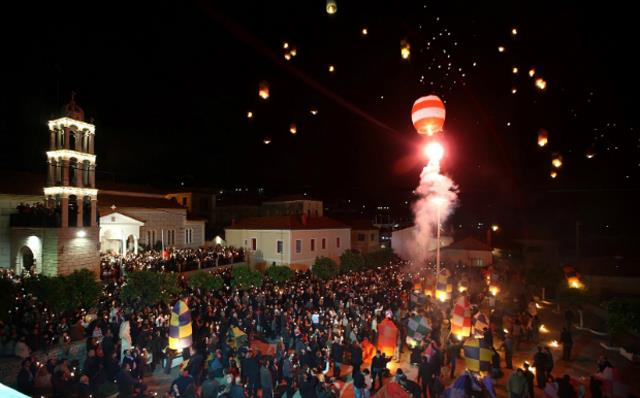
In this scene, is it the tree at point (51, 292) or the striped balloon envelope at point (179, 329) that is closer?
the striped balloon envelope at point (179, 329)

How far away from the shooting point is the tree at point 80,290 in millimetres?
12992

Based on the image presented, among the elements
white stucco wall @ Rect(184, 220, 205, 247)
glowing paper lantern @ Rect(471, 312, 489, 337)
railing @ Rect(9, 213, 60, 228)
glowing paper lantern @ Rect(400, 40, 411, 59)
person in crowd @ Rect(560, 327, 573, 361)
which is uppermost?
glowing paper lantern @ Rect(400, 40, 411, 59)

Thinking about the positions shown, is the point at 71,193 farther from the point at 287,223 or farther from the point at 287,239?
the point at 287,223

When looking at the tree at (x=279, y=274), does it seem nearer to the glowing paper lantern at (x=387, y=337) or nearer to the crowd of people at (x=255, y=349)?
the crowd of people at (x=255, y=349)

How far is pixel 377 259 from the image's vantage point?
1187 inches

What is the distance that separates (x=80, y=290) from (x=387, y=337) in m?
11.6

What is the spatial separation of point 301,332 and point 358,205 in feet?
220

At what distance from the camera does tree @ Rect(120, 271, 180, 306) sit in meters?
14.6

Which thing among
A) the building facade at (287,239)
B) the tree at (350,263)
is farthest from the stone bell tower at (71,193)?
the tree at (350,263)

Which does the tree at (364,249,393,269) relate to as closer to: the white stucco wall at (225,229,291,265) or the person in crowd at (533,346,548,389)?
the white stucco wall at (225,229,291,265)

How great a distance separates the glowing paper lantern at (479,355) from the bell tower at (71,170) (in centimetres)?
2029

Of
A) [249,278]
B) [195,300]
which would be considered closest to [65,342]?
[195,300]

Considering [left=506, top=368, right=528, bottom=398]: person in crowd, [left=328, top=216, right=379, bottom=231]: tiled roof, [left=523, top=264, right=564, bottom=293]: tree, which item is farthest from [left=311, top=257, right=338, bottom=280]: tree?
[left=506, top=368, right=528, bottom=398]: person in crowd

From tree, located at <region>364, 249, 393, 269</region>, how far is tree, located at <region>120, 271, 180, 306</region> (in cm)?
1806
